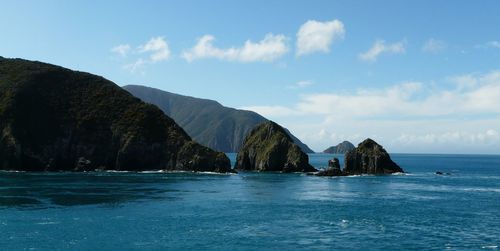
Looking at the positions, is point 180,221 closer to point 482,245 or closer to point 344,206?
point 344,206

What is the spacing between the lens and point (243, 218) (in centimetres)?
8012

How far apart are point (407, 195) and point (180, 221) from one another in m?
61.9

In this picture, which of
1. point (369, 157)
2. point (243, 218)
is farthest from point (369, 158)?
point (243, 218)

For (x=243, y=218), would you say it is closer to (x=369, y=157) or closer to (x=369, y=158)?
(x=369, y=157)

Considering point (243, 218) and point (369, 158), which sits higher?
point (369, 158)

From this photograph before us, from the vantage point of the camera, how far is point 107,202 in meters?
97.8

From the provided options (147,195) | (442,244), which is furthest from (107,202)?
(442,244)

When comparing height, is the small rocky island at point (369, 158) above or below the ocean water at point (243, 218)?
above

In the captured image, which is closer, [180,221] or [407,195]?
[180,221]

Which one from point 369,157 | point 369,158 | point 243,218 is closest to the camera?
point 243,218

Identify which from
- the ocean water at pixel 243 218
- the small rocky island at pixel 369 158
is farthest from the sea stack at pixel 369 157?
the ocean water at pixel 243 218

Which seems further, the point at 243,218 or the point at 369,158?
the point at 369,158

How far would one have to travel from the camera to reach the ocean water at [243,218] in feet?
201

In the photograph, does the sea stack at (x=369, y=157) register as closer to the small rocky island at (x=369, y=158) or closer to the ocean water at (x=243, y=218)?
the small rocky island at (x=369, y=158)
